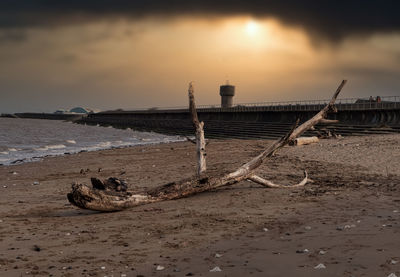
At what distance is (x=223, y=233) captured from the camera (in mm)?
7512

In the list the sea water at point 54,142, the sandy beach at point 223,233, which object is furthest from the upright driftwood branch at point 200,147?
the sea water at point 54,142

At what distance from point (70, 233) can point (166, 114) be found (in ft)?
267

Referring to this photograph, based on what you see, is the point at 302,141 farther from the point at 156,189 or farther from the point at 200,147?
the point at 156,189

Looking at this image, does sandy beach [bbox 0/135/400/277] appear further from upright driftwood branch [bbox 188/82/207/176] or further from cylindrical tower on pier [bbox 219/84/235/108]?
cylindrical tower on pier [bbox 219/84/235/108]

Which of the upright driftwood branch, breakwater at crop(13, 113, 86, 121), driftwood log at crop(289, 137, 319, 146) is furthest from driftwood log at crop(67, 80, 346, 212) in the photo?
breakwater at crop(13, 113, 86, 121)

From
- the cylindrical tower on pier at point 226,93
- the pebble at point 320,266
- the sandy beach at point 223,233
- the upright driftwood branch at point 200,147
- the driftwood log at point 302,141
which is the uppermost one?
the cylindrical tower on pier at point 226,93

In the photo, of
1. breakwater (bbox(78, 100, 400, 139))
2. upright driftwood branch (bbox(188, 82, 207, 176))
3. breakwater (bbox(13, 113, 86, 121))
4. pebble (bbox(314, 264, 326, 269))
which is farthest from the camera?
breakwater (bbox(13, 113, 86, 121))

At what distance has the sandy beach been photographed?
5.69 meters

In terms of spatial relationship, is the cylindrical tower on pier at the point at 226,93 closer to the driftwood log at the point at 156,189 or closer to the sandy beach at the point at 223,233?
the sandy beach at the point at 223,233

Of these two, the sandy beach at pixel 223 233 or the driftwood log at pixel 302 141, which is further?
the driftwood log at pixel 302 141

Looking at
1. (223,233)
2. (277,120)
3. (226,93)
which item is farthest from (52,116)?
(223,233)

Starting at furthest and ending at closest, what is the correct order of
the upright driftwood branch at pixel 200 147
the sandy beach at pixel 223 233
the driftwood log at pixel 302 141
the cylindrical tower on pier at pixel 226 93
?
the cylindrical tower on pier at pixel 226 93 → the driftwood log at pixel 302 141 → the upright driftwood branch at pixel 200 147 → the sandy beach at pixel 223 233

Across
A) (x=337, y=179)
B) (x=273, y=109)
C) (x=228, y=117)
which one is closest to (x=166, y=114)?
(x=228, y=117)

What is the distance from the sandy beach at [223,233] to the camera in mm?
5688
